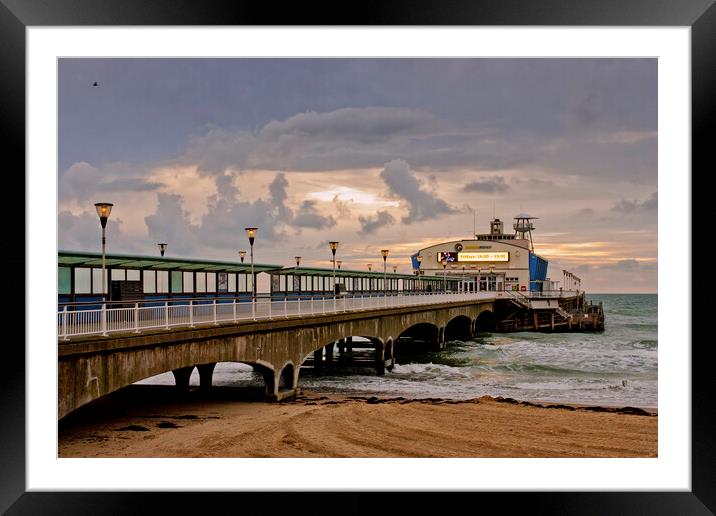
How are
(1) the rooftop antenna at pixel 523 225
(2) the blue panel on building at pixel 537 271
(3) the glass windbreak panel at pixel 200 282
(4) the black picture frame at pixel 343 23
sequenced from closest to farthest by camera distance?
1. (4) the black picture frame at pixel 343 23
2. (3) the glass windbreak panel at pixel 200 282
3. (2) the blue panel on building at pixel 537 271
4. (1) the rooftop antenna at pixel 523 225

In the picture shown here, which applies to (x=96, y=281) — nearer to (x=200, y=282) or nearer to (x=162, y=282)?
(x=162, y=282)

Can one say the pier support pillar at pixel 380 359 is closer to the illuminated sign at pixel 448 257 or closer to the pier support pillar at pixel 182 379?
the pier support pillar at pixel 182 379

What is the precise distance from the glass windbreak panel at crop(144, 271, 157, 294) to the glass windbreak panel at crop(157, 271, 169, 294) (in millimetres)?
212

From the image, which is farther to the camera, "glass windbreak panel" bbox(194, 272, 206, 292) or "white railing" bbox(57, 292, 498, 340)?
"glass windbreak panel" bbox(194, 272, 206, 292)

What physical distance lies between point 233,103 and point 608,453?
22.5 meters

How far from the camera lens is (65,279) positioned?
51.4ft

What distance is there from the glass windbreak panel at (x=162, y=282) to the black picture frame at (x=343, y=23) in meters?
11.5

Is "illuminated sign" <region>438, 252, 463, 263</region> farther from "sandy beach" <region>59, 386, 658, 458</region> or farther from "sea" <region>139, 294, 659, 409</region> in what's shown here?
"sandy beach" <region>59, 386, 658, 458</region>

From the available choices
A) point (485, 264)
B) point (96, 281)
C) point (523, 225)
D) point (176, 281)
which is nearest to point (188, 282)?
point (176, 281)

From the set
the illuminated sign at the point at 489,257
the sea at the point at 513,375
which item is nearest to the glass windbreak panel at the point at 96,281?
the sea at the point at 513,375

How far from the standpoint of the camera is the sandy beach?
48.2 ft

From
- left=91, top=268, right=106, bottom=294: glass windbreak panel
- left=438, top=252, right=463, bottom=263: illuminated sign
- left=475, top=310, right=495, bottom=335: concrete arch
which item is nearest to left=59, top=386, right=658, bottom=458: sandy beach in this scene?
left=91, top=268, right=106, bottom=294: glass windbreak panel

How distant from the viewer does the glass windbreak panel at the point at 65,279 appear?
1551 centimetres

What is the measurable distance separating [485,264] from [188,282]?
5302 centimetres
